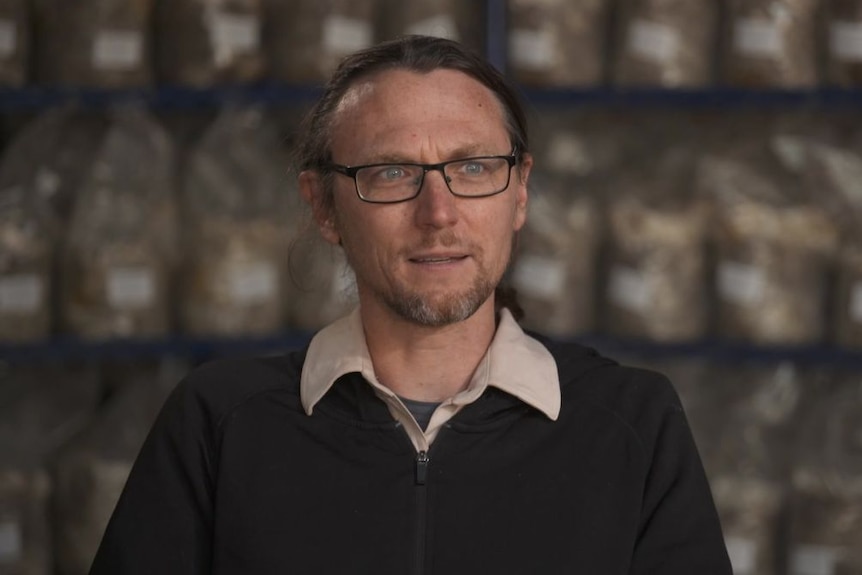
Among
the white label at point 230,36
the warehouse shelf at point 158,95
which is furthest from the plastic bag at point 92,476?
the white label at point 230,36

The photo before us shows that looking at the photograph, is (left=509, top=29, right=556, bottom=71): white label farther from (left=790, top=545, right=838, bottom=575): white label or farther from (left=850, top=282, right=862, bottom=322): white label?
(left=790, top=545, right=838, bottom=575): white label

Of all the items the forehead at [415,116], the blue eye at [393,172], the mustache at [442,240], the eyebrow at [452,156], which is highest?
the forehead at [415,116]

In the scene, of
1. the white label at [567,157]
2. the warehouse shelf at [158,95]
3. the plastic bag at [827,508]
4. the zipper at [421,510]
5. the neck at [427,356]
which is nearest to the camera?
the zipper at [421,510]

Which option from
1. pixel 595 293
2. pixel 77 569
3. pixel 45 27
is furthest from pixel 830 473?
pixel 45 27

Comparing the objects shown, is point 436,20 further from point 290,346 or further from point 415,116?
point 415,116

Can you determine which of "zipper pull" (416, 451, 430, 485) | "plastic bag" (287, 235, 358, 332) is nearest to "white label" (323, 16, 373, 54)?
"plastic bag" (287, 235, 358, 332)

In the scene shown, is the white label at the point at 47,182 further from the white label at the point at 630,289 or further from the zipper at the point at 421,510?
the zipper at the point at 421,510

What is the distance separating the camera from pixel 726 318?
2.43m

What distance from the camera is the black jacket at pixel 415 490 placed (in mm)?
1227

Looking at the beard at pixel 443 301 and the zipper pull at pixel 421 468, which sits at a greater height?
the beard at pixel 443 301

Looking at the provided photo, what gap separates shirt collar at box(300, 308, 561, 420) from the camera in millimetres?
1290

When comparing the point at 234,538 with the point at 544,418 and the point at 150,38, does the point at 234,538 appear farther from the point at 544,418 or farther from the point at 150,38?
the point at 150,38

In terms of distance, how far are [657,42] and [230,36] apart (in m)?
0.82

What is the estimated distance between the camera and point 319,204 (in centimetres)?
141
